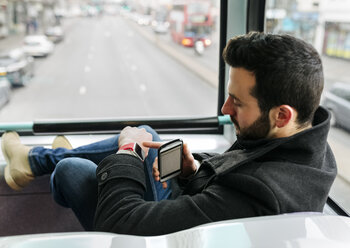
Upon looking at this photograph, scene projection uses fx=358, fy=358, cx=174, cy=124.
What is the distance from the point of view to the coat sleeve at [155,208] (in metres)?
0.95

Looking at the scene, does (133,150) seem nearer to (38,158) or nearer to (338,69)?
(38,158)

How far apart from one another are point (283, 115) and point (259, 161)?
0.48ft

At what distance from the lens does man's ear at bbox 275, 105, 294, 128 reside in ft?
3.22

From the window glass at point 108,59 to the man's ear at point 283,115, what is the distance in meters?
1.61

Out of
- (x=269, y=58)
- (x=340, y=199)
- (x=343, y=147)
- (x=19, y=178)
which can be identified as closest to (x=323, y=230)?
(x=269, y=58)

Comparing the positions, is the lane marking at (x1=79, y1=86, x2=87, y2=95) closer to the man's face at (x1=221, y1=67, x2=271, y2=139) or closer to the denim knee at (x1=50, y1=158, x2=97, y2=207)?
the denim knee at (x1=50, y1=158, x2=97, y2=207)

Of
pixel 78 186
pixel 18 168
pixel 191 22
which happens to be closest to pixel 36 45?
pixel 191 22

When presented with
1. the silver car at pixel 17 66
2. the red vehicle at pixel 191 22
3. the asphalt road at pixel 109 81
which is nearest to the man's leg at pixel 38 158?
the asphalt road at pixel 109 81

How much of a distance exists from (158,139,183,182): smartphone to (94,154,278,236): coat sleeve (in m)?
0.12

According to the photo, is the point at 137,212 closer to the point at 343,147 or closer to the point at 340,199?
the point at 340,199

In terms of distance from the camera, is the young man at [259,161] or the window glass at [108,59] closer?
the young man at [259,161]

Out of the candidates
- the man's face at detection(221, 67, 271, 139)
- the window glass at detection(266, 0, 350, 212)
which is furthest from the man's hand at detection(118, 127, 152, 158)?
the window glass at detection(266, 0, 350, 212)

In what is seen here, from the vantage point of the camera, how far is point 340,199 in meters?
1.72

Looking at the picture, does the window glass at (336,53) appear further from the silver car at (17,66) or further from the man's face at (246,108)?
the silver car at (17,66)
